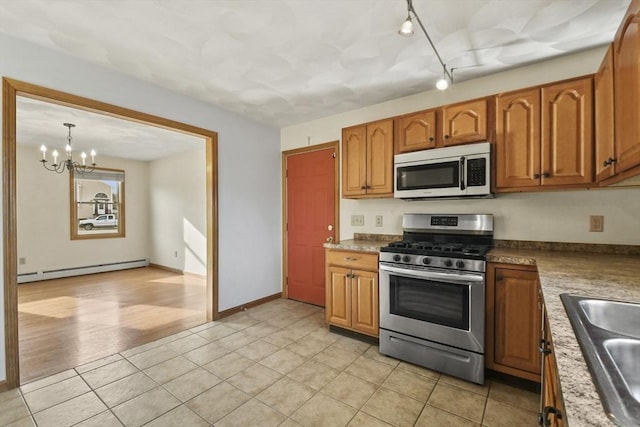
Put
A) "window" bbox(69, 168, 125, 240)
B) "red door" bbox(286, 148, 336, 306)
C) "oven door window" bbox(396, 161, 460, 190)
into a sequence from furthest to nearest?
1. "window" bbox(69, 168, 125, 240)
2. "red door" bbox(286, 148, 336, 306)
3. "oven door window" bbox(396, 161, 460, 190)

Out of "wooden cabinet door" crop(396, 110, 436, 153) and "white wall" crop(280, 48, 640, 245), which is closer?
"white wall" crop(280, 48, 640, 245)

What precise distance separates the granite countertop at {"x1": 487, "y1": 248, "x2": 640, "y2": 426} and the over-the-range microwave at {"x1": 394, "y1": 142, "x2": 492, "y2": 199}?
1.91 ft

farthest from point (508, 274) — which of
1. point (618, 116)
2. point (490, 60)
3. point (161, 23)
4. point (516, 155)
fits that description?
point (161, 23)

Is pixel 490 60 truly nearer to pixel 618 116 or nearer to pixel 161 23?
pixel 618 116

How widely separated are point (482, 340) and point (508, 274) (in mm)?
525

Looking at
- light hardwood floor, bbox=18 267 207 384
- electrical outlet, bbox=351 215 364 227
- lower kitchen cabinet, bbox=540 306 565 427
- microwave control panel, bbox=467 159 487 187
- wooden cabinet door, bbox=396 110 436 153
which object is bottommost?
light hardwood floor, bbox=18 267 207 384

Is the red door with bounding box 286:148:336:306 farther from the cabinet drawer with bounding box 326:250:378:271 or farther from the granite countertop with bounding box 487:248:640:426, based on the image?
the granite countertop with bounding box 487:248:640:426

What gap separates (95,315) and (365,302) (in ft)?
11.1

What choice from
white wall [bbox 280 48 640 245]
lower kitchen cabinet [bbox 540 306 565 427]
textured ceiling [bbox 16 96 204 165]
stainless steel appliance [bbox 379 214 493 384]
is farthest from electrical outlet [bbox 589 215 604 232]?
textured ceiling [bbox 16 96 204 165]

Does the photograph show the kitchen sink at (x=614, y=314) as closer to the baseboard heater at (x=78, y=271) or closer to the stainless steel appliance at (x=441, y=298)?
the stainless steel appliance at (x=441, y=298)

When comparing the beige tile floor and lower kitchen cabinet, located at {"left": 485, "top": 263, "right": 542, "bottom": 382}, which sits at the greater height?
lower kitchen cabinet, located at {"left": 485, "top": 263, "right": 542, "bottom": 382}

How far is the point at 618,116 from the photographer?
1.50 meters

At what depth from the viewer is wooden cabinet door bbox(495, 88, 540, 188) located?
217 cm

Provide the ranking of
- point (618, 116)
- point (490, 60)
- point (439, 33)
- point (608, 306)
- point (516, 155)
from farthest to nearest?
1. point (490, 60)
2. point (516, 155)
3. point (439, 33)
4. point (618, 116)
5. point (608, 306)
